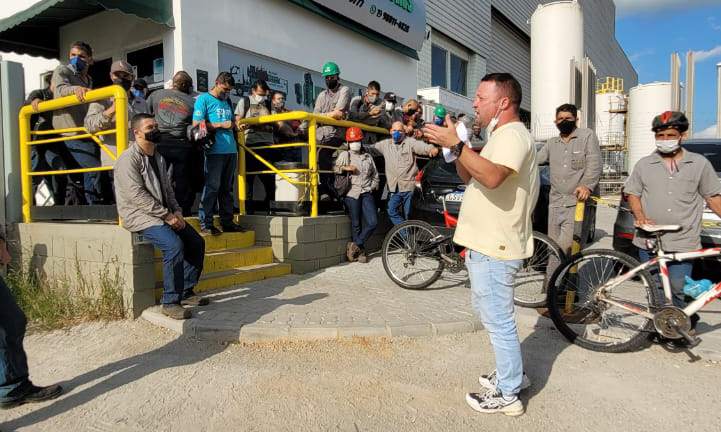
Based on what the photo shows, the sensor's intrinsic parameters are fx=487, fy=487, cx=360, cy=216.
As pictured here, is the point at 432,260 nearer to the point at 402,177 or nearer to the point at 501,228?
the point at 402,177

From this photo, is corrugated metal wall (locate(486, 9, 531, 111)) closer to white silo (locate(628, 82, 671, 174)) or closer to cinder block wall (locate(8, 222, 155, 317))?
white silo (locate(628, 82, 671, 174))

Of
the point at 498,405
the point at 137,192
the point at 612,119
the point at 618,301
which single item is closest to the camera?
the point at 498,405

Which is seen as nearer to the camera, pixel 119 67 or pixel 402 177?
pixel 119 67

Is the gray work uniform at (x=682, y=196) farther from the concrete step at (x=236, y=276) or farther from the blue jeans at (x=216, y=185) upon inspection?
the blue jeans at (x=216, y=185)

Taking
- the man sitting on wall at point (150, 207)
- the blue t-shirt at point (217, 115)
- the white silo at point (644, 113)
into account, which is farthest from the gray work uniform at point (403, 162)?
the white silo at point (644, 113)

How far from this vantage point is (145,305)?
4.77m

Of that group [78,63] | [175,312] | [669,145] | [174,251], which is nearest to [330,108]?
[78,63]

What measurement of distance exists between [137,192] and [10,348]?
5.37 feet

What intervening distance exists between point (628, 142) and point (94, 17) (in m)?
25.9

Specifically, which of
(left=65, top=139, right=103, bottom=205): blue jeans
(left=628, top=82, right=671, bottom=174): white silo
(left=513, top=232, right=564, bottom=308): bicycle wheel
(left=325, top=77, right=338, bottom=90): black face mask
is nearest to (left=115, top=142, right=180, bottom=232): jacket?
(left=65, top=139, right=103, bottom=205): blue jeans

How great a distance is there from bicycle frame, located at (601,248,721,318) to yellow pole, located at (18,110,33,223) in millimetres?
6279

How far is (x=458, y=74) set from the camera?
19078 mm

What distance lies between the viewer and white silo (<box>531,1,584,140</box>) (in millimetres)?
23547

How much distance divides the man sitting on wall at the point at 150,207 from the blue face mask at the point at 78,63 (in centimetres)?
190
